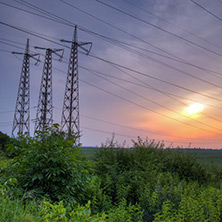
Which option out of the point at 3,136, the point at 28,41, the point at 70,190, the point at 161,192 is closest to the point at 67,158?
the point at 70,190

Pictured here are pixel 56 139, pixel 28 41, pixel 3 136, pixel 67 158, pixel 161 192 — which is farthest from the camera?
pixel 28 41

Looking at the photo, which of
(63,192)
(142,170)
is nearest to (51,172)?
(63,192)

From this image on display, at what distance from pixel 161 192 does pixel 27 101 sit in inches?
848

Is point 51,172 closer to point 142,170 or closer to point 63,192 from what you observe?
point 63,192

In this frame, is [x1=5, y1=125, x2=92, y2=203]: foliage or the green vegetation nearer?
the green vegetation

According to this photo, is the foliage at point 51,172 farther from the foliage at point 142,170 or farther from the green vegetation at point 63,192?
the foliage at point 142,170

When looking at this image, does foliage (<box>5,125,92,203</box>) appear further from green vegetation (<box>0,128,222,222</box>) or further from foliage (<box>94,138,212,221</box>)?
foliage (<box>94,138,212,221</box>)

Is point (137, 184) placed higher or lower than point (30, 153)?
lower

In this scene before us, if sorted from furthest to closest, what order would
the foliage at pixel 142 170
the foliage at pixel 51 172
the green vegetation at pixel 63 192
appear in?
the foliage at pixel 142 170 → the foliage at pixel 51 172 → the green vegetation at pixel 63 192

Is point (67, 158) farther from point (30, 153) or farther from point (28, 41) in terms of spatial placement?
point (28, 41)

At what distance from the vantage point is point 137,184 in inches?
302

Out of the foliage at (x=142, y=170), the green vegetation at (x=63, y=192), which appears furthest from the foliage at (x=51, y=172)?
the foliage at (x=142, y=170)

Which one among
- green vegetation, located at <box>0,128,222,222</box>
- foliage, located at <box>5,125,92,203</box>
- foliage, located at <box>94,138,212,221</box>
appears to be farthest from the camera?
foliage, located at <box>94,138,212,221</box>

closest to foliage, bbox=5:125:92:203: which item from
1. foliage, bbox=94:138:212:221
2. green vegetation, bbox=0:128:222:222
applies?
green vegetation, bbox=0:128:222:222
